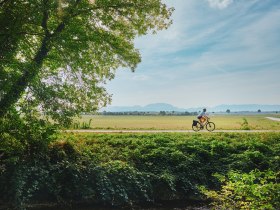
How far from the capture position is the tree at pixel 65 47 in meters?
15.2

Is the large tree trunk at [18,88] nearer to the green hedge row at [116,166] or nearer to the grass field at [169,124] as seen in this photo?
the green hedge row at [116,166]

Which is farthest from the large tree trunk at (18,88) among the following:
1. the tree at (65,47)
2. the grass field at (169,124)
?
the grass field at (169,124)

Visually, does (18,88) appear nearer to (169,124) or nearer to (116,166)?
(116,166)

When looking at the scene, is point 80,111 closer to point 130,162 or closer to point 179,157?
point 130,162

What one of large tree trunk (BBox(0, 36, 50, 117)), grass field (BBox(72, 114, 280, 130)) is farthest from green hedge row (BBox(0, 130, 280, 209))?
grass field (BBox(72, 114, 280, 130))

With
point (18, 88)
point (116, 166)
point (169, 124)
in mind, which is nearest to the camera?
point (18, 88)

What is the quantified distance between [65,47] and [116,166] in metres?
7.43

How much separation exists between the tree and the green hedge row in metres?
A: 2.35

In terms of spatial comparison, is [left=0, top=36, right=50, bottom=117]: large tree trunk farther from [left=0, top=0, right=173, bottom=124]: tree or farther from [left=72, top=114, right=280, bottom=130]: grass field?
[left=72, top=114, right=280, bottom=130]: grass field

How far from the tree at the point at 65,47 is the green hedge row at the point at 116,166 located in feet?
7.70

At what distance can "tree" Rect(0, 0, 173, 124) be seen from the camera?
15.2 meters

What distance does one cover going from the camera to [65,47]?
19.0 meters

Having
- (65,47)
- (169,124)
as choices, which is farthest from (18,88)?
(169,124)

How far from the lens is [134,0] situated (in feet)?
69.1
